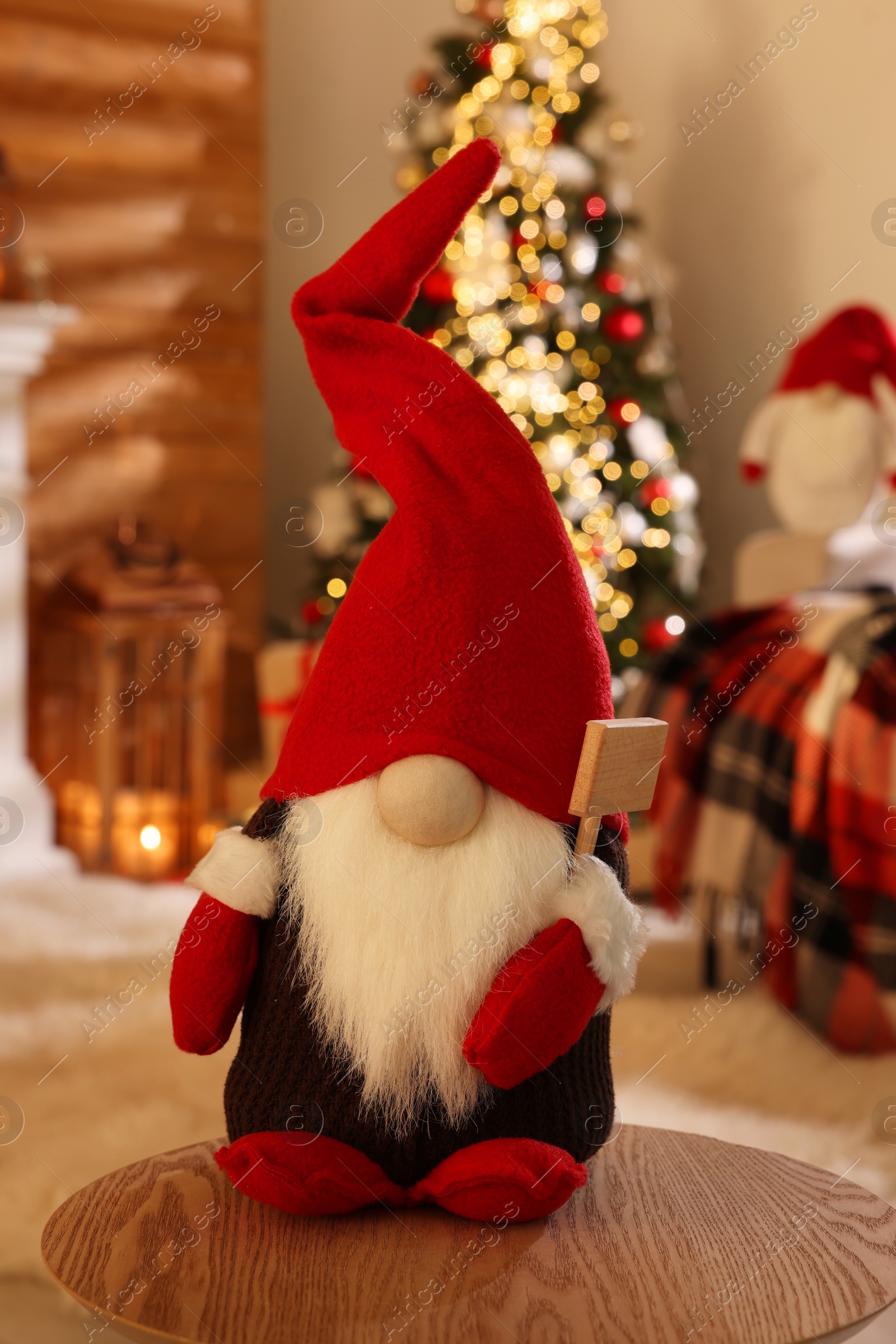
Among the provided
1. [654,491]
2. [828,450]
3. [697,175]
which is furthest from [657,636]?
[697,175]

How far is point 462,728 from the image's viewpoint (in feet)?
2.44

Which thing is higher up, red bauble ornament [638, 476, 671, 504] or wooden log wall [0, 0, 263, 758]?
wooden log wall [0, 0, 263, 758]

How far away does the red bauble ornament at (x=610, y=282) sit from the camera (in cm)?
291

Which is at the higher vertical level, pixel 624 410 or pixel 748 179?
pixel 748 179

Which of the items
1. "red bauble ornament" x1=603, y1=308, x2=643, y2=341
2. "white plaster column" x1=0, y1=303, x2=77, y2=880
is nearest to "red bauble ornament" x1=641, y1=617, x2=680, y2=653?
"red bauble ornament" x1=603, y1=308, x2=643, y2=341

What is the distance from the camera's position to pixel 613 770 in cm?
75

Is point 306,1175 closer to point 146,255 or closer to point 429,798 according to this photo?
point 429,798

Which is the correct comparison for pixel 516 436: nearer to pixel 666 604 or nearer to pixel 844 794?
pixel 844 794

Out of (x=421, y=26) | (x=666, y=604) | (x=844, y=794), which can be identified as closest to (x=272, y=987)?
(x=844, y=794)

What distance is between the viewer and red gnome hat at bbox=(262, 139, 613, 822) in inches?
29.6

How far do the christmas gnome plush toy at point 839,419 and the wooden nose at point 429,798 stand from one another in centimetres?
185

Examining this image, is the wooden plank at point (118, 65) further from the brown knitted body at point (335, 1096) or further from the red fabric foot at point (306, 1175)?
the red fabric foot at point (306, 1175)

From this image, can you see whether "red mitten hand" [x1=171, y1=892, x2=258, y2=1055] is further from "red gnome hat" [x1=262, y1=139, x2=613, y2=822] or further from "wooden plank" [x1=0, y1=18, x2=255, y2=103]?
"wooden plank" [x1=0, y1=18, x2=255, y2=103]

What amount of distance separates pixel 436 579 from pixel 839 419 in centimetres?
184
